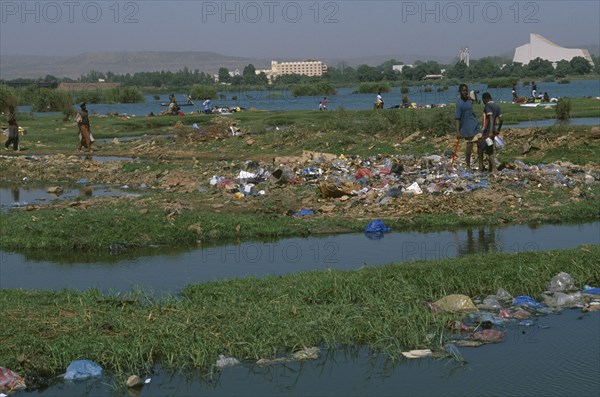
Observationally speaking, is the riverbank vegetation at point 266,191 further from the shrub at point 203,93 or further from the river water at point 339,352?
the shrub at point 203,93

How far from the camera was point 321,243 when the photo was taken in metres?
13.1

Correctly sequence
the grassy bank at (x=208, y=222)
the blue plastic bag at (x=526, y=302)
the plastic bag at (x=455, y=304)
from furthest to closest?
the grassy bank at (x=208, y=222)
the blue plastic bag at (x=526, y=302)
the plastic bag at (x=455, y=304)

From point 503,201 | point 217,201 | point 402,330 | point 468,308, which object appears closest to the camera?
point 402,330

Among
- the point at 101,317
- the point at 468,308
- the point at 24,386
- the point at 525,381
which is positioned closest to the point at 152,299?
the point at 101,317

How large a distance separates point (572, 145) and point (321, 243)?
10496mm

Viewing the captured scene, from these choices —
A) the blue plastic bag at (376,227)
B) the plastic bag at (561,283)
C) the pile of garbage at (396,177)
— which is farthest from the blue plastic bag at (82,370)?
the pile of garbage at (396,177)

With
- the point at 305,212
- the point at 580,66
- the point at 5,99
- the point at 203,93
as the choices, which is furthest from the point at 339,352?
the point at 580,66

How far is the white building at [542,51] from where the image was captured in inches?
7116

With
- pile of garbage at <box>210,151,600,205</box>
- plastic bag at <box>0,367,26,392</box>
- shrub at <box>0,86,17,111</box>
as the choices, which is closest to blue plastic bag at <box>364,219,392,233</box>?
pile of garbage at <box>210,151,600,205</box>

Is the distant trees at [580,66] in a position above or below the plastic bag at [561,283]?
above

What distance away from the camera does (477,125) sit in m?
17.8

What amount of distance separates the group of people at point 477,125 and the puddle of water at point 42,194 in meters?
7.43

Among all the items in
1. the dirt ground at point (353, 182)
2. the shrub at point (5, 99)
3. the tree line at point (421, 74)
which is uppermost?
the tree line at point (421, 74)

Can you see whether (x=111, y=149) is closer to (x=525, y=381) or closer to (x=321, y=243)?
(x=321, y=243)
